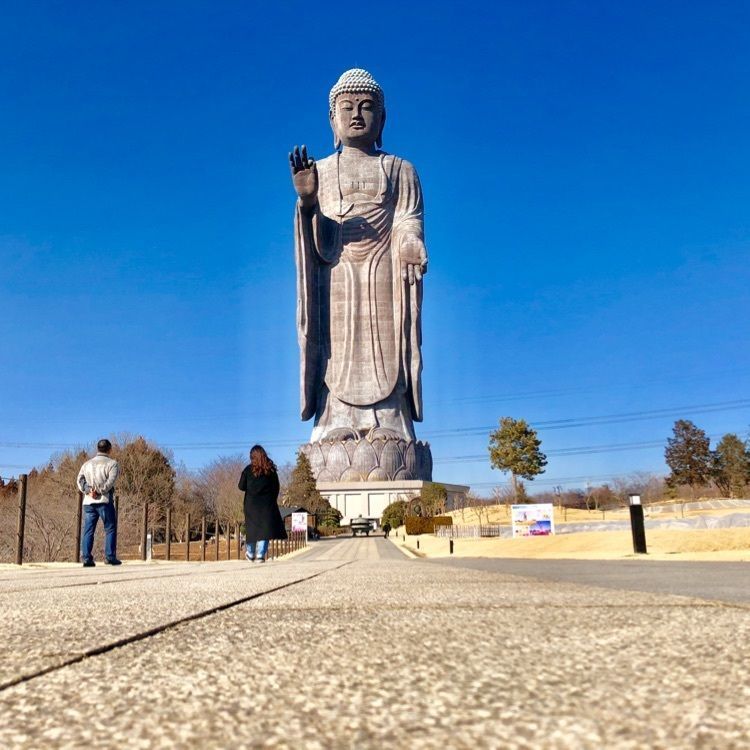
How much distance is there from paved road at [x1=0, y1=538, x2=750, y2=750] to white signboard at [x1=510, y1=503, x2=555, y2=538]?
18.9 meters

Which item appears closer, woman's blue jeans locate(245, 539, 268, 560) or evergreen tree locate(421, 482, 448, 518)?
woman's blue jeans locate(245, 539, 268, 560)

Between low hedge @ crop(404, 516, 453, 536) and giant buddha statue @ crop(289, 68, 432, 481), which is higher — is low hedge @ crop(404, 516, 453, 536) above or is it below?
below

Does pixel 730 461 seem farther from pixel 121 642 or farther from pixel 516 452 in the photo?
pixel 121 642

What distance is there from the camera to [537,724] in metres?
0.62

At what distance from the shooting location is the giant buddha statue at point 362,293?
125ft

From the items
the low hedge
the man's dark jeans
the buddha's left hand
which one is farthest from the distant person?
the buddha's left hand

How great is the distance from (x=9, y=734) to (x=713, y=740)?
581 millimetres

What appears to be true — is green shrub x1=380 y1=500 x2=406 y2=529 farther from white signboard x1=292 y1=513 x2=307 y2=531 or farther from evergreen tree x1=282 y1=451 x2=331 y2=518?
white signboard x1=292 y1=513 x2=307 y2=531

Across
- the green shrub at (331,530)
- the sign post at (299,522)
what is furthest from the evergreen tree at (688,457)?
the sign post at (299,522)

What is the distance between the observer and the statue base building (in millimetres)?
42688

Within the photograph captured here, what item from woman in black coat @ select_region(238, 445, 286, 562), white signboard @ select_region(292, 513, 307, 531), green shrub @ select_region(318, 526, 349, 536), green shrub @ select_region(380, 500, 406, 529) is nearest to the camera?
woman in black coat @ select_region(238, 445, 286, 562)

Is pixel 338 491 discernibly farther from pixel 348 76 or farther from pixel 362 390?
pixel 348 76

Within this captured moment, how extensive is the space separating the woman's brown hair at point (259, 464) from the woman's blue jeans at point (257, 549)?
2.17ft

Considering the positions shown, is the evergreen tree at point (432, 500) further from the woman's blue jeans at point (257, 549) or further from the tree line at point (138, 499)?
the woman's blue jeans at point (257, 549)
